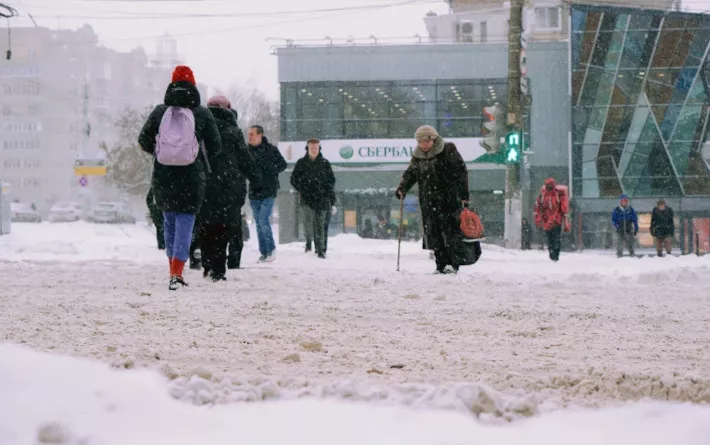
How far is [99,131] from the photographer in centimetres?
12494

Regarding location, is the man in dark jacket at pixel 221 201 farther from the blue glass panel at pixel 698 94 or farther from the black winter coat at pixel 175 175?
the blue glass panel at pixel 698 94

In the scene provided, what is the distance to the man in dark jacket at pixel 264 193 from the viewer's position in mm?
12938

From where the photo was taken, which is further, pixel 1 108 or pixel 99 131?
pixel 99 131

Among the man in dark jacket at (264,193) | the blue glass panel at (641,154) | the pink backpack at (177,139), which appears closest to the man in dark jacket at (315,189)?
the man in dark jacket at (264,193)

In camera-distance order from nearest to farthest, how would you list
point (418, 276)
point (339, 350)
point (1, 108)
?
1. point (339, 350)
2. point (418, 276)
3. point (1, 108)

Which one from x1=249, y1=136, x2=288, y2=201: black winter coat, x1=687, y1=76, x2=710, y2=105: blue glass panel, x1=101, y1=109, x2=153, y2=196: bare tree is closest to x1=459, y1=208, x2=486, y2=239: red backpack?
x1=249, y1=136, x2=288, y2=201: black winter coat

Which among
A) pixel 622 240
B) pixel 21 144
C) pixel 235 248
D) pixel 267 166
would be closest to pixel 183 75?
pixel 235 248

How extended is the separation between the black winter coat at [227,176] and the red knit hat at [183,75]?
1142 millimetres

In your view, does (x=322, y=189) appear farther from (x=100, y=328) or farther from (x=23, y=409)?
(x=23, y=409)

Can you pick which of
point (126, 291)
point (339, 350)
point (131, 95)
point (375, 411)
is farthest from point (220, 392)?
point (131, 95)

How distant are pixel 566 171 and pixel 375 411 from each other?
36340 mm

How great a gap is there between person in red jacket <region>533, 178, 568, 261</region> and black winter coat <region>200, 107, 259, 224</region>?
821 cm

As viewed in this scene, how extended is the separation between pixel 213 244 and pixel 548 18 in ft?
145

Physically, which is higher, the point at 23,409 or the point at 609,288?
the point at 23,409
